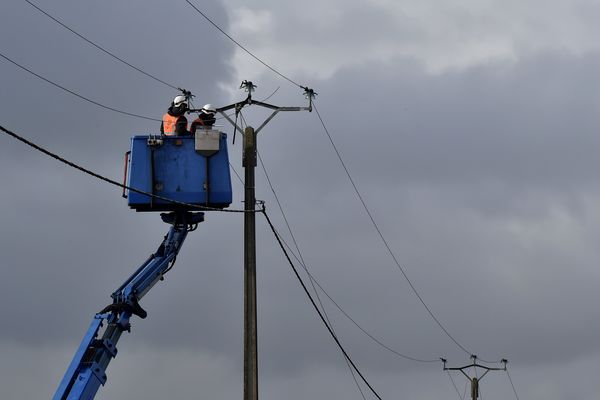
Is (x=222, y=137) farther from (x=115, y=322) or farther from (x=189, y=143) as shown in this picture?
(x=115, y=322)

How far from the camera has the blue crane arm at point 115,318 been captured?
30.0 m

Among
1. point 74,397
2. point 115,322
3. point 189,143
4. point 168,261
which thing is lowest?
point 74,397

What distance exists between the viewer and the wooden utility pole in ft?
105

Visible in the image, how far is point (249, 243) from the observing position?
33.0 metres

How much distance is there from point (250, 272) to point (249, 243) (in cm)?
69

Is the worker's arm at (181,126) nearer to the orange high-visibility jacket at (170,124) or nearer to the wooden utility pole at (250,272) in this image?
the orange high-visibility jacket at (170,124)

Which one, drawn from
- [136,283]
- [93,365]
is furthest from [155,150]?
[93,365]

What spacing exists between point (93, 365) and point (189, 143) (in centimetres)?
590

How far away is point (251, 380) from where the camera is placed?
105 ft

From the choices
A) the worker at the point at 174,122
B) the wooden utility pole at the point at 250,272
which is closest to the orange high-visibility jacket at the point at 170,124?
the worker at the point at 174,122

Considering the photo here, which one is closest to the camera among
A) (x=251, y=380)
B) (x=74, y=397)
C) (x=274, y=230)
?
(x=74, y=397)

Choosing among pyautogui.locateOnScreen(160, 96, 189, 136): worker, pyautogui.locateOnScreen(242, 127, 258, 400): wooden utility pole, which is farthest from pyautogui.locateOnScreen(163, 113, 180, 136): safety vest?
pyautogui.locateOnScreen(242, 127, 258, 400): wooden utility pole

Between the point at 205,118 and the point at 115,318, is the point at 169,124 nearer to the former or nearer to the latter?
the point at 205,118

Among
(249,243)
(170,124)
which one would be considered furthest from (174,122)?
(249,243)
